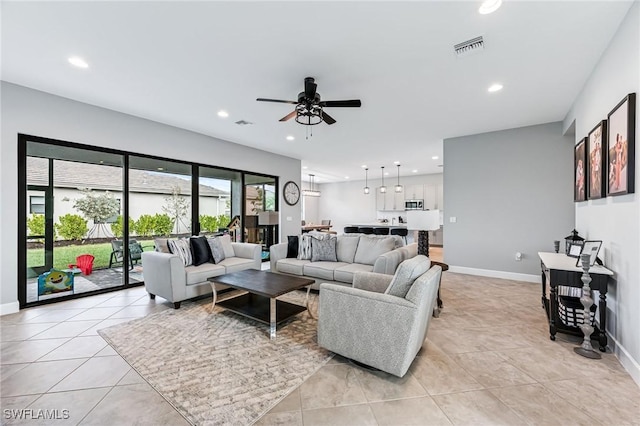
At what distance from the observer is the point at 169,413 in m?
1.62

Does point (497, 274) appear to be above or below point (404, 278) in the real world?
below

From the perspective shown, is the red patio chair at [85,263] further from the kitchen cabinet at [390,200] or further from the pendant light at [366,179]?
the kitchen cabinet at [390,200]

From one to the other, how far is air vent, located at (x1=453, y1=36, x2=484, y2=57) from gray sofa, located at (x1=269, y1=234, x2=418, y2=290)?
7.45 feet

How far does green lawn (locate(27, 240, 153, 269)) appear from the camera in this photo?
3504 mm

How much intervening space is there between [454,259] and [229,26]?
210 inches

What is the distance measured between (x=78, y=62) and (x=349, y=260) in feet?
13.1

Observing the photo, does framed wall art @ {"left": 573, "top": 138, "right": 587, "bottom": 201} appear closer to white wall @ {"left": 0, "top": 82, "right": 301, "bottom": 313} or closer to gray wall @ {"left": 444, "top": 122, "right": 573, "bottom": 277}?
gray wall @ {"left": 444, "top": 122, "right": 573, "bottom": 277}

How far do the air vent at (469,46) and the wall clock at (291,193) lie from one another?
16.8ft

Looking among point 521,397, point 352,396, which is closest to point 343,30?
point 352,396

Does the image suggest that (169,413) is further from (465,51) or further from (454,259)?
(454,259)

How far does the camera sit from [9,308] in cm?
317

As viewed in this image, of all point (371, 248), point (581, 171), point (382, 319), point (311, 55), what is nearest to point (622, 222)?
point (581, 171)

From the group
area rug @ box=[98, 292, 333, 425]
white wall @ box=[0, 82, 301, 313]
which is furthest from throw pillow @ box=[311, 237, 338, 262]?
white wall @ box=[0, 82, 301, 313]

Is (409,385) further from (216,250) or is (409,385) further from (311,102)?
(216,250)
